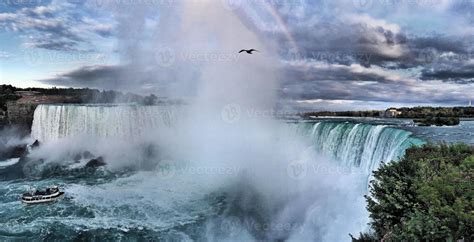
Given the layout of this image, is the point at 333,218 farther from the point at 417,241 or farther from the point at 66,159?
the point at 66,159

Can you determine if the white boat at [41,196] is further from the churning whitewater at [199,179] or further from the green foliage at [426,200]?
the green foliage at [426,200]

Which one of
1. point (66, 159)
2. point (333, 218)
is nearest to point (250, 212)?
point (333, 218)

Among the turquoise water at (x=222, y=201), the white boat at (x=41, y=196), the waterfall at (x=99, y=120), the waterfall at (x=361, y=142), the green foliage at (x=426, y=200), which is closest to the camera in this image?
the green foliage at (x=426, y=200)

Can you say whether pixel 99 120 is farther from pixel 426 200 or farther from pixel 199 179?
pixel 426 200

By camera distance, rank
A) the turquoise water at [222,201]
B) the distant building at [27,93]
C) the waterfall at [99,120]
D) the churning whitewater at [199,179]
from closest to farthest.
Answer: the turquoise water at [222,201] < the churning whitewater at [199,179] < the waterfall at [99,120] < the distant building at [27,93]

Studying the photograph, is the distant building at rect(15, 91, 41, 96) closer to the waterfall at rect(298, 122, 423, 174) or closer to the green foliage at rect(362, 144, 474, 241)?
the waterfall at rect(298, 122, 423, 174)

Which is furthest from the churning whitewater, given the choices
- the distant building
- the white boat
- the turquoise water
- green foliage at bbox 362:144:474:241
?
the distant building

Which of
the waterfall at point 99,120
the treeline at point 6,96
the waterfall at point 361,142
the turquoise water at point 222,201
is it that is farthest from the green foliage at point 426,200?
the treeline at point 6,96
